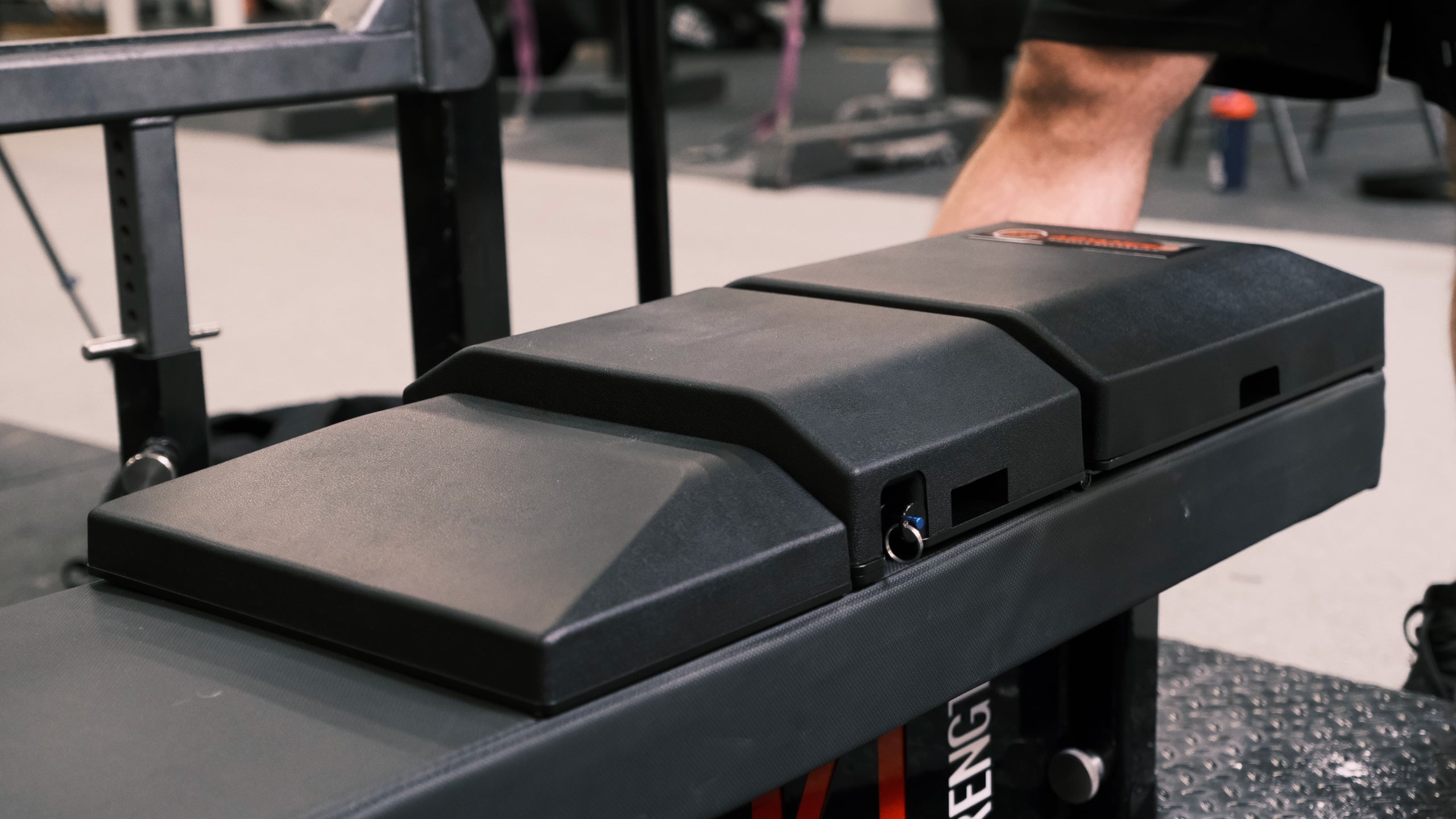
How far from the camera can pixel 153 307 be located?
36.9 inches

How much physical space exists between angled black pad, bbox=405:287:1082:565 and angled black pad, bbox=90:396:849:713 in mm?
14

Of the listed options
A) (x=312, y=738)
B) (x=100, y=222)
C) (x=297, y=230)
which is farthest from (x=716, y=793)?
(x=100, y=222)

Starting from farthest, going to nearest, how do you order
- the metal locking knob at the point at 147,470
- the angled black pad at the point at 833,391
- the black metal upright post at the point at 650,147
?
the black metal upright post at the point at 650,147, the metal locking knob at the point at 147,470, the angled black pad at the point at 833,391

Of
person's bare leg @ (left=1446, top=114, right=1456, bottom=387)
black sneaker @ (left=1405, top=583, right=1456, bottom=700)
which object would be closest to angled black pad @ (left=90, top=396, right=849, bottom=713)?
black sneaker @ (left=1405, top=583, right=1456, bottom=700)

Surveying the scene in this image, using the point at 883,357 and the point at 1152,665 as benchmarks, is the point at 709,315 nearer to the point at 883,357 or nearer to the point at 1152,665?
the point at 883,357

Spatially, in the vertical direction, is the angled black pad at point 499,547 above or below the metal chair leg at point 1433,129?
above

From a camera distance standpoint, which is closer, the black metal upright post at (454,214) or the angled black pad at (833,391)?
the angled black pad at (833,391)

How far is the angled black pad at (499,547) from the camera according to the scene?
19.1 inches

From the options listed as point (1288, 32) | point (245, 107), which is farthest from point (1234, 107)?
point (245, 107)

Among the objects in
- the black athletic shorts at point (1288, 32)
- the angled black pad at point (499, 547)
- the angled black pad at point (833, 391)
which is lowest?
the angled black pad at point (499, 547)

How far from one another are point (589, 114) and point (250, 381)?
339cm

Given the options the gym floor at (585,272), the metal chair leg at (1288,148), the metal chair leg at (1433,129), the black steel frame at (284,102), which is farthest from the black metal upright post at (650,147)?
the metal chair leg at (1288,148)

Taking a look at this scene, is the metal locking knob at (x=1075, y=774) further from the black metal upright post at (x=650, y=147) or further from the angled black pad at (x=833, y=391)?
the black metal upright post at (x=650, y=147)

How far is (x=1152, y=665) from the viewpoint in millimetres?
770
